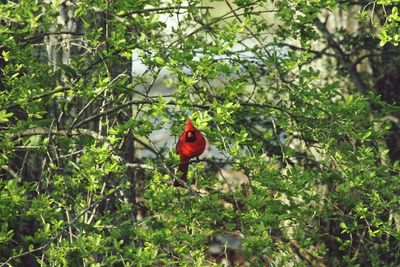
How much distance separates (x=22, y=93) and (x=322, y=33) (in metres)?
4.36

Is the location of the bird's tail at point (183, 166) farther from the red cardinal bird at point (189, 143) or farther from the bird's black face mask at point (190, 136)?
the bird's black face mask at point (190, 136)

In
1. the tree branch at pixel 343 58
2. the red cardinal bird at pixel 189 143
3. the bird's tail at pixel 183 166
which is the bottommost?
the bird's tail at pixel 183 166

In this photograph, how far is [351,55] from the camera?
28.6 ft

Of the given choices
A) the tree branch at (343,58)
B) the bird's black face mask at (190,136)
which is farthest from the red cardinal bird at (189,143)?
the tree branch at (343,58)

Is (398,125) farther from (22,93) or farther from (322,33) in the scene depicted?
(22,93)

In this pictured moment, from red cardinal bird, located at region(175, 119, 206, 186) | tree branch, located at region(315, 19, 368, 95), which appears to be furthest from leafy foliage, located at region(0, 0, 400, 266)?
tree branch, located at region(315, 19, 368, 95)

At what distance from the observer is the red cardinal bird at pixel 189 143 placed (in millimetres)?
4473

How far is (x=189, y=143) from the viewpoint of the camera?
178 inches

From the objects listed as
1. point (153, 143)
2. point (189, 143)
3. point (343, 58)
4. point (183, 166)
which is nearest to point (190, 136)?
point (189, 143)

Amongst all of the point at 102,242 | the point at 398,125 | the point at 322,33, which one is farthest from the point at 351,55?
the point at 102,242

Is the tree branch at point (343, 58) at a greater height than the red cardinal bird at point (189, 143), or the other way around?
the tree branch at point (343, 58)

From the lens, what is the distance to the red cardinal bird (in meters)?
4.47

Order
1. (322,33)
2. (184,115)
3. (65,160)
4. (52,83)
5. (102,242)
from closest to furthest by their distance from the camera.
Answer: (102,242)
(184,115)
(65,160)
(52,83)
(322,33)

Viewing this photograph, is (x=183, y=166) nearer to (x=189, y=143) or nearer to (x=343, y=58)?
(x=189, y=143)
